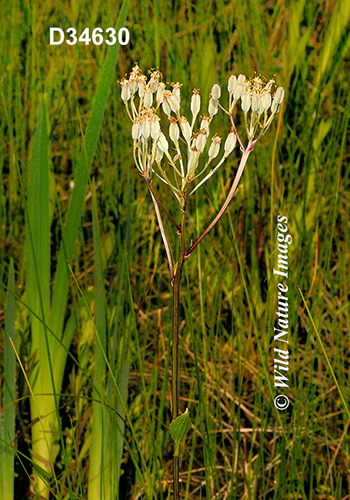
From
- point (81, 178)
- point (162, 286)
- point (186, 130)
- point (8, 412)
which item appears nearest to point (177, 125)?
point (186, 130)

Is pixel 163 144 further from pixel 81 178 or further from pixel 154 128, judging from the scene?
pixel 81 178

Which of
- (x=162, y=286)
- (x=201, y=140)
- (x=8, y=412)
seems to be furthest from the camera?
(x=162, y=286)

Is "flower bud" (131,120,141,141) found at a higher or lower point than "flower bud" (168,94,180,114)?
lower

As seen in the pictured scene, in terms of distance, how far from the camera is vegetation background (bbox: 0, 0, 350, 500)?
79 cm

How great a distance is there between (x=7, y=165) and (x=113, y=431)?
810 millimetres

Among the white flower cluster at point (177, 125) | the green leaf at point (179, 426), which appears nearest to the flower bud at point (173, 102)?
the white flower cluster at point (177, 125)

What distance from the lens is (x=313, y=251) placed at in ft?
3.36

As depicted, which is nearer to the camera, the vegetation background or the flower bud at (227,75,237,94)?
the flower bud at (227,75,237,94)

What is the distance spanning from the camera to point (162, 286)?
1.18m

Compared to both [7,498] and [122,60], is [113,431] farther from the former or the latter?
[122,60]

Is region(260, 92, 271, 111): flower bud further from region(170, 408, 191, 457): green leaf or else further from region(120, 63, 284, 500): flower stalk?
region(170, 408, 191, 457): green leaf

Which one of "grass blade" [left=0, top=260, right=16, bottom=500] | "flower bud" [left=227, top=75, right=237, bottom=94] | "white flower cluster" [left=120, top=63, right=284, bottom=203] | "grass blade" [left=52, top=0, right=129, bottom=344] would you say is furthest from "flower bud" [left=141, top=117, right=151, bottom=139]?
"grass blade" [left=0, top=260, right=16, bottom=500]

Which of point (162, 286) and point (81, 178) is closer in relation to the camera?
point (81, 178)

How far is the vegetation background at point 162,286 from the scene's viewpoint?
0.79 meters
